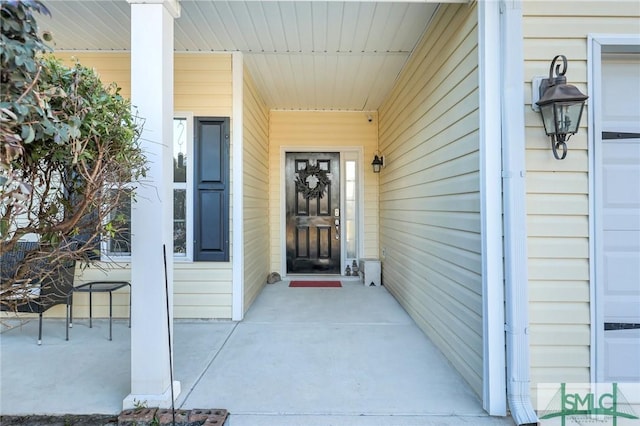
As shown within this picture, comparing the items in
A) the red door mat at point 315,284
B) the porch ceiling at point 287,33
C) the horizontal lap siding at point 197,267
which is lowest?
the red door mat at point 315,284

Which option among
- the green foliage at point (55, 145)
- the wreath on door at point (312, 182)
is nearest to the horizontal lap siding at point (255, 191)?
the wreath on door at point (312, 182)

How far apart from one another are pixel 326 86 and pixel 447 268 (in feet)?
8.95

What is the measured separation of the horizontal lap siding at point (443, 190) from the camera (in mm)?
2051

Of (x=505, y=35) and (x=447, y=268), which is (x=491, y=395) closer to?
(x=447, y=268)

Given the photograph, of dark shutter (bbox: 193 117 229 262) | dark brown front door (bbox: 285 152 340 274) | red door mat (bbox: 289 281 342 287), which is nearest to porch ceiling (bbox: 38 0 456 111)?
dark shutter (bbox: 193 117 229 262)

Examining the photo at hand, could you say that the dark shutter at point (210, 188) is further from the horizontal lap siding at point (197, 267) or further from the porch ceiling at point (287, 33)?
the porch ceiling at point (287, 33)

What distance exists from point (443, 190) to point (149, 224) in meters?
1.97

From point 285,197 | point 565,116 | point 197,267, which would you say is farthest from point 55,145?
point 285,197

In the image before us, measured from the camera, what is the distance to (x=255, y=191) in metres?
4.17

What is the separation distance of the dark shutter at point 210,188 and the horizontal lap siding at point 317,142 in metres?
1.85

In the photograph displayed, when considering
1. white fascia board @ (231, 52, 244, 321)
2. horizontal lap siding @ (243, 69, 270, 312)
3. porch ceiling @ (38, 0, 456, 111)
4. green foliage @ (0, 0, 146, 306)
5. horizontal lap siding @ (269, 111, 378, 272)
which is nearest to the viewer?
green foliage @ (0, 0, 146, 306)

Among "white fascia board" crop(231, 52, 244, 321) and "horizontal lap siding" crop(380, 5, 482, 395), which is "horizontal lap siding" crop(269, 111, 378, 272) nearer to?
"horizontal lap siding" crop(380, 5, 482, 395)

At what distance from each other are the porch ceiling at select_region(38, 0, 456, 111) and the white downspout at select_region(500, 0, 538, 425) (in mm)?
635

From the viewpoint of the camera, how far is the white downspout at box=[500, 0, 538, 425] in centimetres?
178
